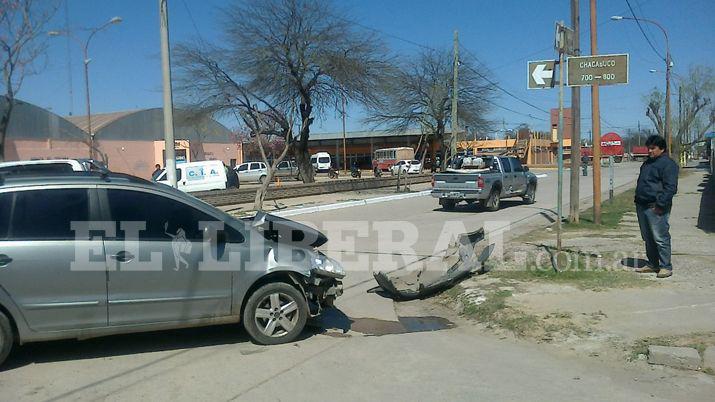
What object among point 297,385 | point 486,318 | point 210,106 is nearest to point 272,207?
point 210,106

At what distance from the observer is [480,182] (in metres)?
18.7

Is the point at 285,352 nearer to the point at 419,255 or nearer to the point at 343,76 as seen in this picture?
the point at 419,255

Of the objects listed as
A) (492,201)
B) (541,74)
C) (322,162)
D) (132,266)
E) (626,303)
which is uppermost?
(541,74)

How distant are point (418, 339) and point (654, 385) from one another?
2206 mm

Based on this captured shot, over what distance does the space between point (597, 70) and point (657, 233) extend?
3.22 m

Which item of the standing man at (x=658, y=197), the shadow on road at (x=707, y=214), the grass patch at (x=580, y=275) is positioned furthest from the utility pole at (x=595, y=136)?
the standing man at (x=658, y=197)

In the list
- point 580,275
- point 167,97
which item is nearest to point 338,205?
point 167,97

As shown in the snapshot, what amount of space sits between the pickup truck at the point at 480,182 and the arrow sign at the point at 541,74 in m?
9.00

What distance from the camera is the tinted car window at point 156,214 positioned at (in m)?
5.57

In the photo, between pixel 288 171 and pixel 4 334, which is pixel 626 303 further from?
pixel 288 171

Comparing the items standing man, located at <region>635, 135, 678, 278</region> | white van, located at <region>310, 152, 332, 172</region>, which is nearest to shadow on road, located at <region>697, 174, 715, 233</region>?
standing man, located at <region>635, 135, 678, 278</region>

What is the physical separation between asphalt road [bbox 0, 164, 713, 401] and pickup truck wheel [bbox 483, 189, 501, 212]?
12610 millimetres

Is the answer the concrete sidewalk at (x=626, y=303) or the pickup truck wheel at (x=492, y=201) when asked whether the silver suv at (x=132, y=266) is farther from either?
the pickup truck wheel at (x=492, y=201)

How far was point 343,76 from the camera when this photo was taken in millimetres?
27297
